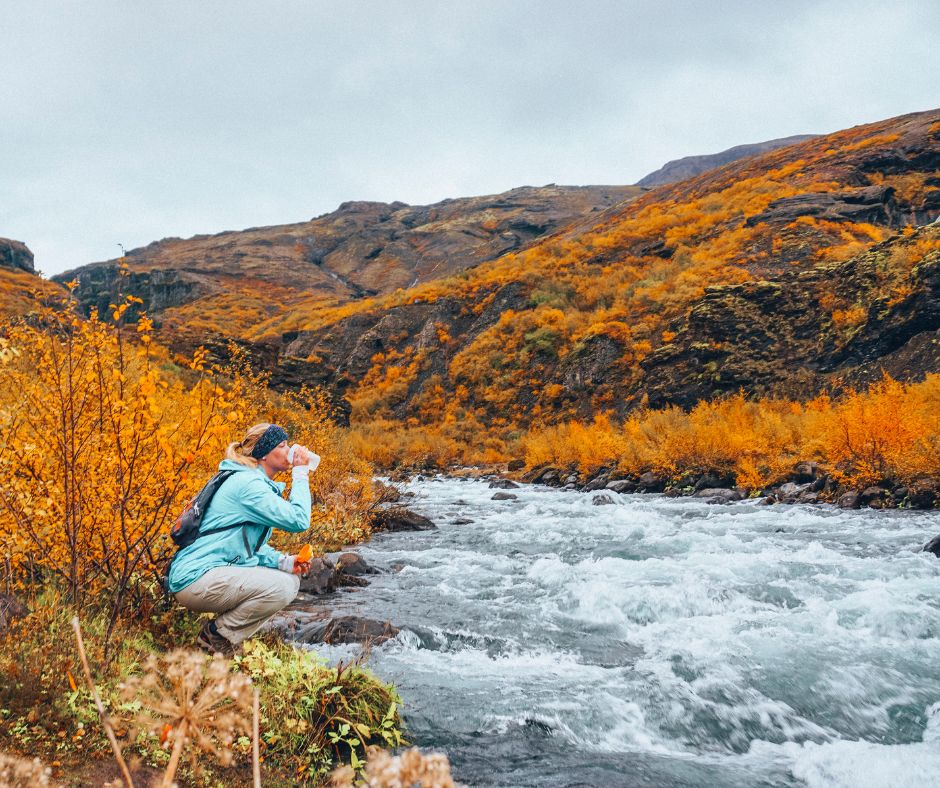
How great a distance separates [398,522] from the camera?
1313 centimetres

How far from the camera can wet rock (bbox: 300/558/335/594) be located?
7641 mm

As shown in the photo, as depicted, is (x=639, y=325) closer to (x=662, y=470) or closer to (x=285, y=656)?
(x=662, y=470)

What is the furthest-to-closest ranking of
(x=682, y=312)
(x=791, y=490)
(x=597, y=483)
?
(x=682, y=312) → (x=597, y=483) → (x=791, y=490)

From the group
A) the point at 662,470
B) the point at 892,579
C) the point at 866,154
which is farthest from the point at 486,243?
the point at 892,579

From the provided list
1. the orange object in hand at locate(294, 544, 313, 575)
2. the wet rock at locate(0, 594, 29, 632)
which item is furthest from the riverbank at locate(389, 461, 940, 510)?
the wet rock at locate(0, 594, 29, 632)

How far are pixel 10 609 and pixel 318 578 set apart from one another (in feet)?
14.6

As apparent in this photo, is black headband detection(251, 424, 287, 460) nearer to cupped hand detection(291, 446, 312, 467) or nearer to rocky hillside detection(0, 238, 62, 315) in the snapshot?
cupped hand detection(291, 446, 312, 467)

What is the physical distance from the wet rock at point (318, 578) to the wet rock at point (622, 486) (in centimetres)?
1064

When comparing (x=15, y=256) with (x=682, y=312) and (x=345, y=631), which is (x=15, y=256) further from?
(x=345, y=631)

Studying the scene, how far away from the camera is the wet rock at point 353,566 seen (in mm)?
8655

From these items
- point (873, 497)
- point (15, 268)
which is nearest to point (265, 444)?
point (873, 497)

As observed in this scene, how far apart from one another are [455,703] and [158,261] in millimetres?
124909

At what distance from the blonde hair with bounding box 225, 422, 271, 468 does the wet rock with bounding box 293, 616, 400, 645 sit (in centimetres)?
233

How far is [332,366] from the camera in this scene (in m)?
44.2
